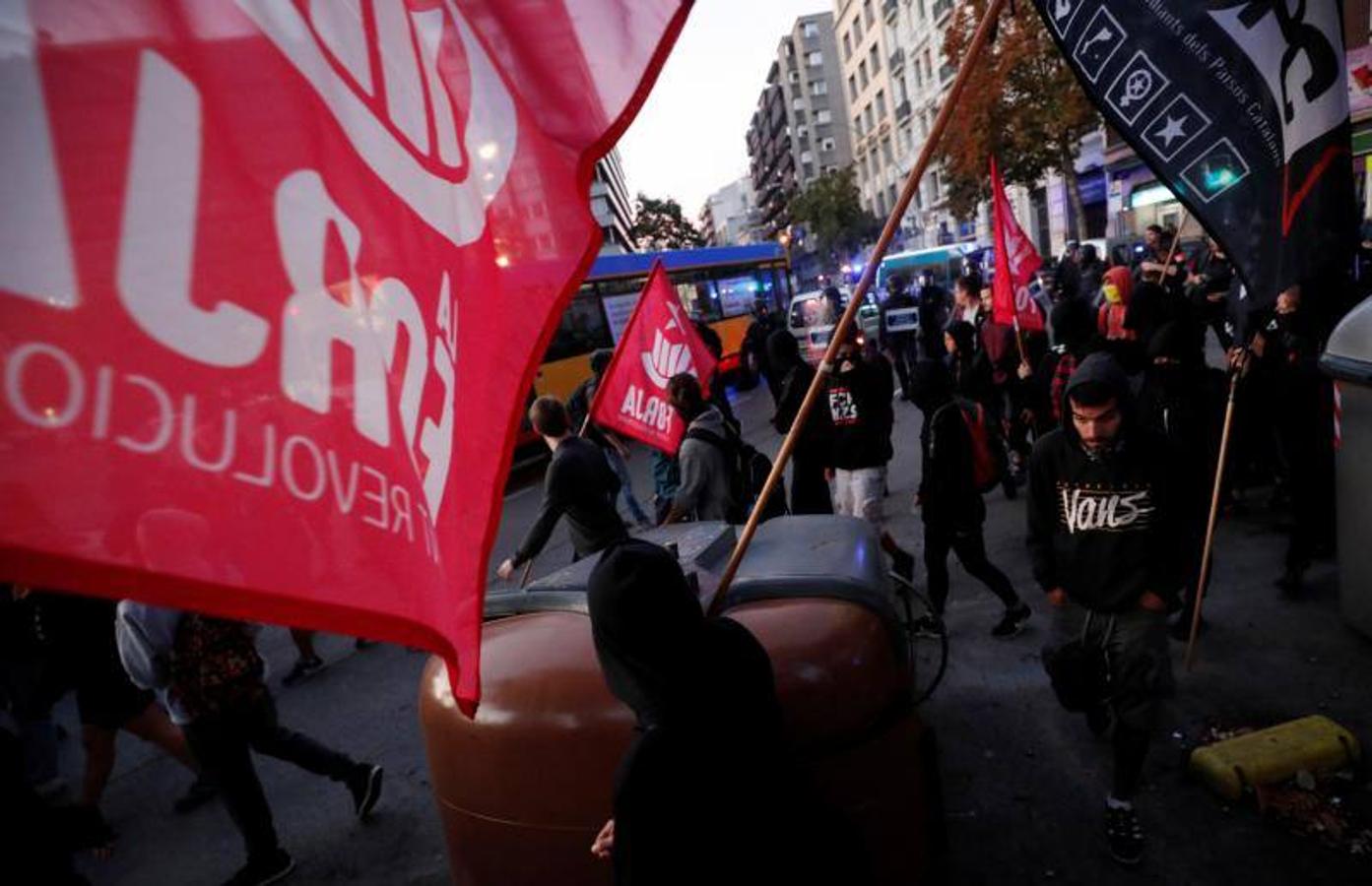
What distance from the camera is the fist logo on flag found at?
19.2ft

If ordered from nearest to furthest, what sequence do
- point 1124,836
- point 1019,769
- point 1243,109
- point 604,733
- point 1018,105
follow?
point 604,733
point 1243,109
point 1124,836
point 1019,769
point 1018,105

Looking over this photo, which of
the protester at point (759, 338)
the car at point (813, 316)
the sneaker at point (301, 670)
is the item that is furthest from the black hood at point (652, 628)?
the car at point (813, 316)

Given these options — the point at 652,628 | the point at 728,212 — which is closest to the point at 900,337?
the point at 652,628

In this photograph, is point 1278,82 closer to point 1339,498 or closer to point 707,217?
point 1339,498

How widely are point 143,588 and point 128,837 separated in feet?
16.3

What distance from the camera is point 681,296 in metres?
18.0

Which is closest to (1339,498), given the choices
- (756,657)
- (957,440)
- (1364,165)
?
(957,440)

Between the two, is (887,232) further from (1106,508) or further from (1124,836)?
(1124,836)

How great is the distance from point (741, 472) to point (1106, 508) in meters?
2.56

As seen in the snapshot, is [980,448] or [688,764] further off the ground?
[688,764]

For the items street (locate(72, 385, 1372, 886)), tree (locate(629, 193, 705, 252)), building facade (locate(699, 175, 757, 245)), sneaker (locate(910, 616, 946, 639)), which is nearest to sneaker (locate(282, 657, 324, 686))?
street (locate(72, 385, 1372, 886))

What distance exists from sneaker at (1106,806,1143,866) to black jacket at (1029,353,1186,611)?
0.80 meters

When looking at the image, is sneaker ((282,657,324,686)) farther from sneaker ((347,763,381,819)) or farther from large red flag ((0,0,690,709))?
large red flag ((0,0,690,709))

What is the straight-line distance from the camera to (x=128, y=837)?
4.39 m
